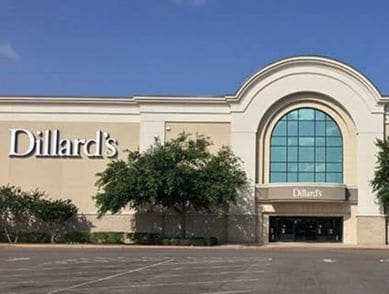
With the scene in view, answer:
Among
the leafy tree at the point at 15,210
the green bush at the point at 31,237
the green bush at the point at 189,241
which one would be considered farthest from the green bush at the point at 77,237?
the green bush at the point at 189,241

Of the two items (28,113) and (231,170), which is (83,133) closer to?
(28,113)

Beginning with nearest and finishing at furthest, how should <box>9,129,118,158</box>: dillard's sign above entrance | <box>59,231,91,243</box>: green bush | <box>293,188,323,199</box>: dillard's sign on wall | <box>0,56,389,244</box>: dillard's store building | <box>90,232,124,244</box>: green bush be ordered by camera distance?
<box>90,232,124,244</box>: green bush, <box>293,188,323,199</box>: dillard's sign on wall, <box>59,231,91,243</box>: green bush, <box>0,56,389,244</box>: dillard's store building, <box>9,129,118,158</box>: dillard's sign above entrance

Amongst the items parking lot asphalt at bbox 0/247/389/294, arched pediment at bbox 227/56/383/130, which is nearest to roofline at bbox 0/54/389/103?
arched pediment at bbox 227/56/383/130

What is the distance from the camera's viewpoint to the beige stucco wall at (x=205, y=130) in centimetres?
5059

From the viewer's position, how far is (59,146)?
5066cm

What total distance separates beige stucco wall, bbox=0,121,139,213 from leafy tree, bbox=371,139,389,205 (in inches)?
673

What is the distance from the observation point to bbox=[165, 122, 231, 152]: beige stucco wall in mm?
50594

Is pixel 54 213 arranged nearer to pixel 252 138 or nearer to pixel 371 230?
pixel 252 138

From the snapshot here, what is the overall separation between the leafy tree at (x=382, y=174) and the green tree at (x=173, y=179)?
926 cm

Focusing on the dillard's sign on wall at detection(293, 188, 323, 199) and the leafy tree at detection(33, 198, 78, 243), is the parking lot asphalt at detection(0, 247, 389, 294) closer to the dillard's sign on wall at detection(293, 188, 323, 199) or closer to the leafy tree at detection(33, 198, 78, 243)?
the leafy tree at detection(33, 198, 78, 243)

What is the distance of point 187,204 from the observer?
47.6 meters

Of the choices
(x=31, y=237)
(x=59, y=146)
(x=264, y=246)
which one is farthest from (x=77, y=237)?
(x=264, y=246)

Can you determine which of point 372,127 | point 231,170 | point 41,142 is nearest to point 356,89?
point 372,127

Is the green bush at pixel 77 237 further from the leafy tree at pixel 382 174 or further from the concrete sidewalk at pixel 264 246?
the leafy tree at pixel 382 174
